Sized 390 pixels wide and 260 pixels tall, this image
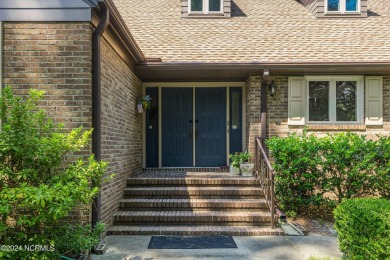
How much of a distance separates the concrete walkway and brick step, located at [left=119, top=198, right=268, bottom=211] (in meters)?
0.72

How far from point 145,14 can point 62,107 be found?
5.64m

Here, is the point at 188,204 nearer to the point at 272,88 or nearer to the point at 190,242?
the point at 190,242

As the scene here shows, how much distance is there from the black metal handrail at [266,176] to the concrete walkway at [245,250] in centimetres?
57

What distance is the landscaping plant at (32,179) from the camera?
279cm

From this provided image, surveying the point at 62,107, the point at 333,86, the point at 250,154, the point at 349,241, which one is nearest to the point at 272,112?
the point at 250,154

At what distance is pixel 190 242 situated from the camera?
4.38m

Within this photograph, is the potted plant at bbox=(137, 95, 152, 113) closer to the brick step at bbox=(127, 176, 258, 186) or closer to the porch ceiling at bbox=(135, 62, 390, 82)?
the porch ceiling at bbox=(135, 62, 390, 82)

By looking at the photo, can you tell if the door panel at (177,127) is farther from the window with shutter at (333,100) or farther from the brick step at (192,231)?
the brick step at (192,231)

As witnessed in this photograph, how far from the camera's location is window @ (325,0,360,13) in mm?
8367

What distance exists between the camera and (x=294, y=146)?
18.0 ft


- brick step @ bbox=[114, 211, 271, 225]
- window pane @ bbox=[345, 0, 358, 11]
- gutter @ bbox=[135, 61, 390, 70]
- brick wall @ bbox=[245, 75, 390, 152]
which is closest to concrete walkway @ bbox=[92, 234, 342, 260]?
brick step @ bbox=[114, 211, 271, 225]

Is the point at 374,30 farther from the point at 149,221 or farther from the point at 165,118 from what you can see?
the point at 149,221

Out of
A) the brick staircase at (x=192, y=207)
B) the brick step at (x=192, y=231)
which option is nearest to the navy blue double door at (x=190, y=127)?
the brick staircase at (x=192, y=207)

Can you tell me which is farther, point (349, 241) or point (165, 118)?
point (165, 118)
